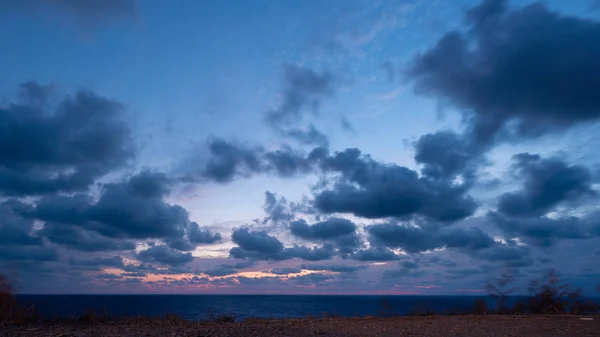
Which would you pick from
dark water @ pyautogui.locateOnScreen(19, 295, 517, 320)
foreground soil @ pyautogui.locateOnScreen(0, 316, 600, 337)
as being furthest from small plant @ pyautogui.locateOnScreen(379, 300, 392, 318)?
foreground soil @ pyautogui.locateOnScreen(0, 316, 600, 337)

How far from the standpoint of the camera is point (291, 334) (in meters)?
14.1

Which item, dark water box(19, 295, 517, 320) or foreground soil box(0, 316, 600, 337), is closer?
foreground soil box(0, 316, 600, 337)

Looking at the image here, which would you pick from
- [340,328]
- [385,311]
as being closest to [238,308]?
[385,311]

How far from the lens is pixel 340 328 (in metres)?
15.7

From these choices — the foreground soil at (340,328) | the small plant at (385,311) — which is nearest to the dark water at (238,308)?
the small plant at (385,311)

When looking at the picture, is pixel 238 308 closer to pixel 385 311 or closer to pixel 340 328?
pixel 385 311

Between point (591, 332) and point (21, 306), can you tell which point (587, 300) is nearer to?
point (591, 332)

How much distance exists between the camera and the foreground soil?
13992 mm

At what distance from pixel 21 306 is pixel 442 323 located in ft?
54.4

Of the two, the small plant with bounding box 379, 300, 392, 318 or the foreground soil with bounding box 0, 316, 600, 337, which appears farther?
the small plant with bounding box 379, 300, 392, 318

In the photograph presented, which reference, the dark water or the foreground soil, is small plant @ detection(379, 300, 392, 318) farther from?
the foreground soil

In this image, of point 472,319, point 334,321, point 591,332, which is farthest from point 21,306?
point 591,332

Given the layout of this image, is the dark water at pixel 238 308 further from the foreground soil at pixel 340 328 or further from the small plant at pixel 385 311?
the foreground soil at pixel 340 328

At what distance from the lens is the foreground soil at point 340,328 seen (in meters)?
14.0
